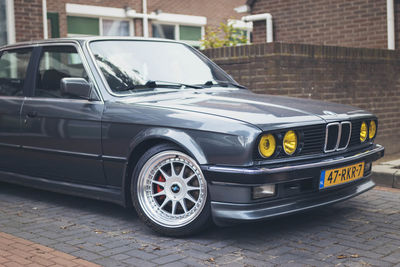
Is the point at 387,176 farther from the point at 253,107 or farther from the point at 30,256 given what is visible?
the point at 30,256

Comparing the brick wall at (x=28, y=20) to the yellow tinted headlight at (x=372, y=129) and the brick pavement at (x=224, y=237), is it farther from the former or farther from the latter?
the yellow tinted headlight at (x=372, y=129)

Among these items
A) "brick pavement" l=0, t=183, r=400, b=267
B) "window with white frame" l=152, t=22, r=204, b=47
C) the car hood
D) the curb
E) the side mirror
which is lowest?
Answer: "brick pavement" l=0, t=183, r=400, b=267

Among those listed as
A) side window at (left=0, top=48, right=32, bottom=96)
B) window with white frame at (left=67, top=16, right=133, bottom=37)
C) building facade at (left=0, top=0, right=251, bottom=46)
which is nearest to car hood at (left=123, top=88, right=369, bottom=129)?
side window at (left=0, top=48, right=32, bottom=96)

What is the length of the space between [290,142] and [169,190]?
1011 mm

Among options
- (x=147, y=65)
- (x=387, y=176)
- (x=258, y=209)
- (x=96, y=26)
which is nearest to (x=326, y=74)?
(x=387, y=176)

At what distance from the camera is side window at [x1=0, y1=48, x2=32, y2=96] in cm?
579

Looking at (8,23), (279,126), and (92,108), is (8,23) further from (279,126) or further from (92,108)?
(279,126)

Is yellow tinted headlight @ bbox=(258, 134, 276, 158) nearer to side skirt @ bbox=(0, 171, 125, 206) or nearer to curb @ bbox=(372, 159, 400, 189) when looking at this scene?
side skirt @ bbox=(0, 171, 125, 206)

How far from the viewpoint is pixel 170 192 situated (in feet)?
14.5

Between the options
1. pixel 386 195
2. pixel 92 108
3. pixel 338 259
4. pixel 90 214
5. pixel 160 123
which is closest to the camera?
pixel 338 259

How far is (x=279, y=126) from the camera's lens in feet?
13.3

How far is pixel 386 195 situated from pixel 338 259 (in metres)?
2.39

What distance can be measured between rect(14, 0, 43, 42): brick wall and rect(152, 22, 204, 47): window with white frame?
10.1 m

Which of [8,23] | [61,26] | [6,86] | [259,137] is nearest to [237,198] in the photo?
[259,137]
